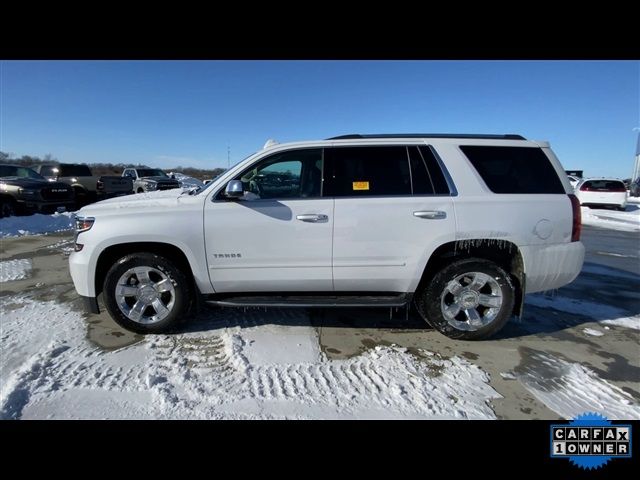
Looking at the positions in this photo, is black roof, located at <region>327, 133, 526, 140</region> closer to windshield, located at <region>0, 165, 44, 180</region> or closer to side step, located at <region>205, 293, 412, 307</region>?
side step, located at <region>205, 293, 412, 307</region>

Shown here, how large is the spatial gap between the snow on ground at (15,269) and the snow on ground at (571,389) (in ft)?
22.1

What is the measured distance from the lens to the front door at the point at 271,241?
3.03m

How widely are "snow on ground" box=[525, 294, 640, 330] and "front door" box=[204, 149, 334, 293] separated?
313cm

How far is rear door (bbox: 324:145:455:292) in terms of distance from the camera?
9.91ft

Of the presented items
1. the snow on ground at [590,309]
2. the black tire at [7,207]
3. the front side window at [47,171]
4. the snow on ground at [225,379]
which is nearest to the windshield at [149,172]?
the front side window at [47,171]

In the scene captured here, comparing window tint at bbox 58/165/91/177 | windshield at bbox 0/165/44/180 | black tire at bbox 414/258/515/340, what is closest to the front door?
black tire at bbox 414/258/515/340

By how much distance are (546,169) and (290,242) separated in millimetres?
2669
